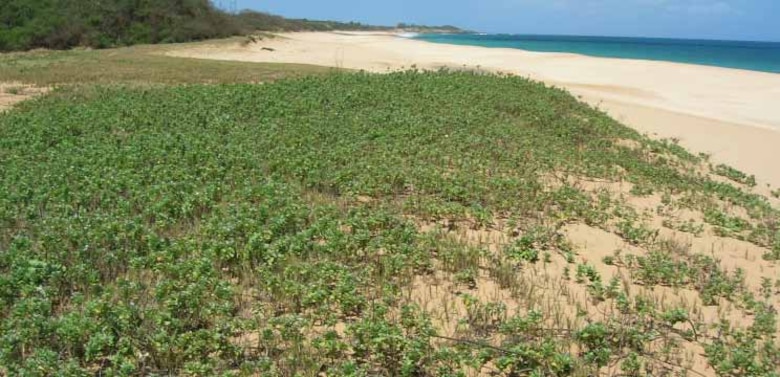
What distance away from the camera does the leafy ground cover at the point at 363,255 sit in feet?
15.0

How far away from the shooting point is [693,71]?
36688 millimetres

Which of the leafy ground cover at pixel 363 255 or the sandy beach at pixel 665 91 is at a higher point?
the sandy beach at pixel 665 91

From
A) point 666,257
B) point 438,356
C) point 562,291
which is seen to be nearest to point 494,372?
point 438,356

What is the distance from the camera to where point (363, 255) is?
6289mm

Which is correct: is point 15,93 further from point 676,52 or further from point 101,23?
point 676,52

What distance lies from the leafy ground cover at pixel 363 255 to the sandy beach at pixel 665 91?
5.02 m

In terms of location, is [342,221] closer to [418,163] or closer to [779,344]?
[418,163]

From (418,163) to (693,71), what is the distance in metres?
32.3

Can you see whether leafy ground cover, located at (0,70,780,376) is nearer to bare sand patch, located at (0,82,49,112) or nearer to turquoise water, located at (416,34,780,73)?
bare sand patch, located at (0,82,49,112)

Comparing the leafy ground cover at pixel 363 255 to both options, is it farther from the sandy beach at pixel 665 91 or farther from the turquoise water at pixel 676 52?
the turquoise water at pixel 676 52

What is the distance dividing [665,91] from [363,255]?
83.5ft

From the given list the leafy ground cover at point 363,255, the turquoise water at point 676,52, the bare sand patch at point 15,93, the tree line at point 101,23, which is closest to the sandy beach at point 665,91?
the tree line at point 101,23

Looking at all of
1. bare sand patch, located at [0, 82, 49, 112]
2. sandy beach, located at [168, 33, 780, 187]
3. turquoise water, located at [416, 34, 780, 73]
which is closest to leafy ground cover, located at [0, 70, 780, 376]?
bare sand patch, located at [0, 82, 49, 112]

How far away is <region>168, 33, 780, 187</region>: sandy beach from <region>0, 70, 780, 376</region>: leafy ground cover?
5.02 m
